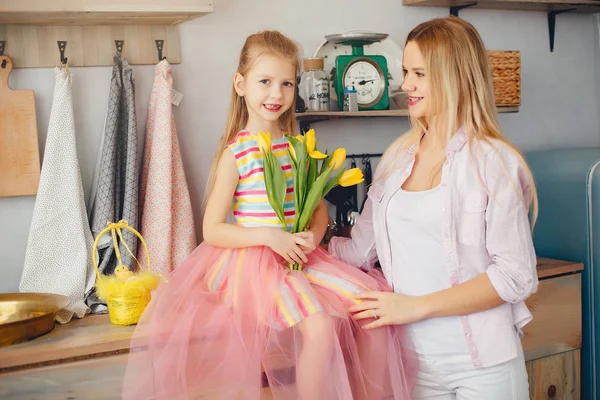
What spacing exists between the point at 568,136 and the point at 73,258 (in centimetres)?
221

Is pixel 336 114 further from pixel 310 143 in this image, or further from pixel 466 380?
pixel 466 380

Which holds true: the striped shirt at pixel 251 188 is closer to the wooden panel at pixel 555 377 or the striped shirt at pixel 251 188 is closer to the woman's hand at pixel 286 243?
the woman's hand at pixel 286 243

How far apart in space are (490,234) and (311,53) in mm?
1213

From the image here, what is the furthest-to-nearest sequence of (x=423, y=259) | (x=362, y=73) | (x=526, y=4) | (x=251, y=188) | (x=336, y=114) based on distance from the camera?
1. (x=526, y=4)
2. (x=362, y=73)
3. (x=336, y=114)
4. (x=251, y=188)
5. (x=423, y=259)

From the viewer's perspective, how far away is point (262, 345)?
1.64 metres

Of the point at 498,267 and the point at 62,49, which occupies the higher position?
the point at 62,49

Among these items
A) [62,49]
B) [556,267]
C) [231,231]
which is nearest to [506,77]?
[556,267]

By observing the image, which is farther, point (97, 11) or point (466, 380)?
point (97, 11)

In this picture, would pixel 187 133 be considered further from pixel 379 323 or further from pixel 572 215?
pixel 572 215

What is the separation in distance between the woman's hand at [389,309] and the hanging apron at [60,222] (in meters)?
0.86

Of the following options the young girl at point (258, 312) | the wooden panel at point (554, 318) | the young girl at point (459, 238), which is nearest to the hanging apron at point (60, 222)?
the young girl at point (258, 312)

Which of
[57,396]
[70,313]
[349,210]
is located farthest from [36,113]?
[349,210]

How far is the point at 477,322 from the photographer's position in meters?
1.71

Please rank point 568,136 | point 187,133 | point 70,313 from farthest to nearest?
point 568,136, point 187,133, point 70,313
